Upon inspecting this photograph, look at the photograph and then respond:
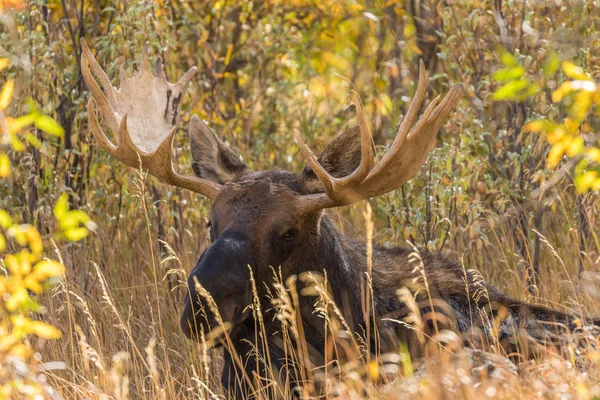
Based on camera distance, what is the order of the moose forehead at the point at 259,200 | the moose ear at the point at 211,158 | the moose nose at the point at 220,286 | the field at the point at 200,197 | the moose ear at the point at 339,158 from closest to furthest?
the moose nose at the point at 220,286 → the moose forehead at the point at 259,200 → the moose ear at the point at 339,158 → the moose ear at the point at 211,158 → the field at the point at 200,197

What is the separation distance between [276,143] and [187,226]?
2302 mm

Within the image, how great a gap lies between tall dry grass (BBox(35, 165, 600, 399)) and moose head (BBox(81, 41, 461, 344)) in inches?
4.8

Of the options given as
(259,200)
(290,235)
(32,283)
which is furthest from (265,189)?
(32,283)

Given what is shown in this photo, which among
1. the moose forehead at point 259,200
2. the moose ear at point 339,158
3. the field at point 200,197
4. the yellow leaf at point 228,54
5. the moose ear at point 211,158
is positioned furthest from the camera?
the yellow leaf at point 228,54

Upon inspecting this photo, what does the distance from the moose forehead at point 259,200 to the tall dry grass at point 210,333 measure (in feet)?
0.93

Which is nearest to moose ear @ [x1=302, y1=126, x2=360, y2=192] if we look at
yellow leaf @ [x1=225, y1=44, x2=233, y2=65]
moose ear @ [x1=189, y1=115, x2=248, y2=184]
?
moose ear @ [x1=189, y1=115, x2=248, y2=184]

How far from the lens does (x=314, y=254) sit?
15.9 ft

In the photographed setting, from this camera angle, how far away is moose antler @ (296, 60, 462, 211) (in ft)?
15.0

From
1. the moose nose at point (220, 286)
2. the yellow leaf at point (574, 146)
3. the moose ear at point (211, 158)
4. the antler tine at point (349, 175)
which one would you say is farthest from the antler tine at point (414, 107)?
the yellow leaf at point (574, 146)

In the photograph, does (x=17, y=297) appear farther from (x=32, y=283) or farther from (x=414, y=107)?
(x=414, y=107)

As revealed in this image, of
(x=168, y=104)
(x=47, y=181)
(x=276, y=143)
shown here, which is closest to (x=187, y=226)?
(x=47, y=181)

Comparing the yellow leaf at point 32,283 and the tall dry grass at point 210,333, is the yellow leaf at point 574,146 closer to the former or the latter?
the tall dry grass at point 210,333

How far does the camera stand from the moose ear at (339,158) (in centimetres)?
496

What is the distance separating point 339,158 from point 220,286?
3.47ft
